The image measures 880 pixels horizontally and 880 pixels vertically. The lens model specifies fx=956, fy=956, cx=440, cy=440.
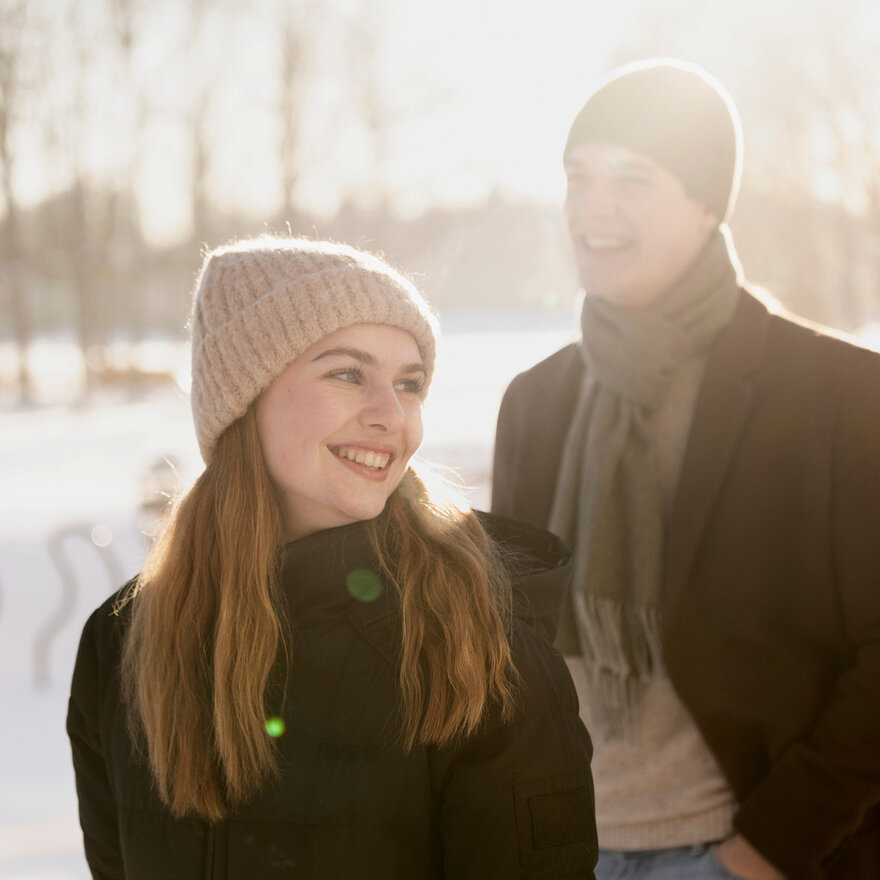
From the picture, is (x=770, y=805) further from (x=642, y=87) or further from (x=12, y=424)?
(x=12, y=424)

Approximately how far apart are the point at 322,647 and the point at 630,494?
1012 mm

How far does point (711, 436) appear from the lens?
2145 mm

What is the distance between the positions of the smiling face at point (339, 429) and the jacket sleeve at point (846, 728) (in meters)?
0.93

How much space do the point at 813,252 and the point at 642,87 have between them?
16983 millimetres

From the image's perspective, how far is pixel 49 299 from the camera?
3431 centimetres

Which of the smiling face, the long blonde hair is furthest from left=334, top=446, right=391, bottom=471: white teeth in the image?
the long blonde hair

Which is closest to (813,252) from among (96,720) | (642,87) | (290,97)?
(290,97)

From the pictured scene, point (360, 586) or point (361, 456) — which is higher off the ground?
point (361, 456)

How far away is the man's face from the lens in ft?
7.41

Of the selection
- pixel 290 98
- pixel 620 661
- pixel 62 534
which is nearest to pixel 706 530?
pixel 620 661

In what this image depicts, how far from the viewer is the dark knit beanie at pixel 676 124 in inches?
88.6

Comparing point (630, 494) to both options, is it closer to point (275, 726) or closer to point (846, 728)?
point (846, 728)

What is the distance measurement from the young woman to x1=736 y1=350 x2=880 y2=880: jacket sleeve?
2.09 ft

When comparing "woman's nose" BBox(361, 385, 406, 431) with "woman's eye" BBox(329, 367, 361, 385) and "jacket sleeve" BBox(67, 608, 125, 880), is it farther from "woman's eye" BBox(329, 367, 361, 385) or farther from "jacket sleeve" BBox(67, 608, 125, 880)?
"jacket sleeve" BBox(67, 608, 125, 880)
